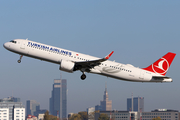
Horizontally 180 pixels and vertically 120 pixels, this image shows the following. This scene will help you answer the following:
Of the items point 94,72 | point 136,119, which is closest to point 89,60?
point 94,72

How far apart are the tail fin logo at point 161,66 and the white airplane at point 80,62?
1985 millimetres

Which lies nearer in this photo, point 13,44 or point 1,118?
point 13,44

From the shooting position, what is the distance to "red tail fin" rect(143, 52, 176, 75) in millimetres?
67250

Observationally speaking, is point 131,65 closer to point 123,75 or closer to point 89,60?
point 123,75

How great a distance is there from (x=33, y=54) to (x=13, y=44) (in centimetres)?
458

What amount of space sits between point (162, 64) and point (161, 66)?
0.51 m

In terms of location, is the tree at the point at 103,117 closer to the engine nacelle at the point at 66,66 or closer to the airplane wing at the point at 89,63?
the airplane wing at the point at 89,63

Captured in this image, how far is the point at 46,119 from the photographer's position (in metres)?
147

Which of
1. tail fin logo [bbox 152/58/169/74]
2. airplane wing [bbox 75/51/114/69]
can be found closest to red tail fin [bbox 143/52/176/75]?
tail fin logo [bbox 152/58/169/74]

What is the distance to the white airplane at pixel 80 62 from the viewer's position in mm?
60531

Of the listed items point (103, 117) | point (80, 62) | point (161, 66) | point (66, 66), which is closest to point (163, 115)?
point (103, 117)

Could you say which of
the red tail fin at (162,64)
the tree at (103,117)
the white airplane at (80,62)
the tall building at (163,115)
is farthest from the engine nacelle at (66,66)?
the tall building at (163,115)

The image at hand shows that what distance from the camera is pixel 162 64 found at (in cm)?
6800

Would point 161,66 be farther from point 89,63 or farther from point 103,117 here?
point 103,117
